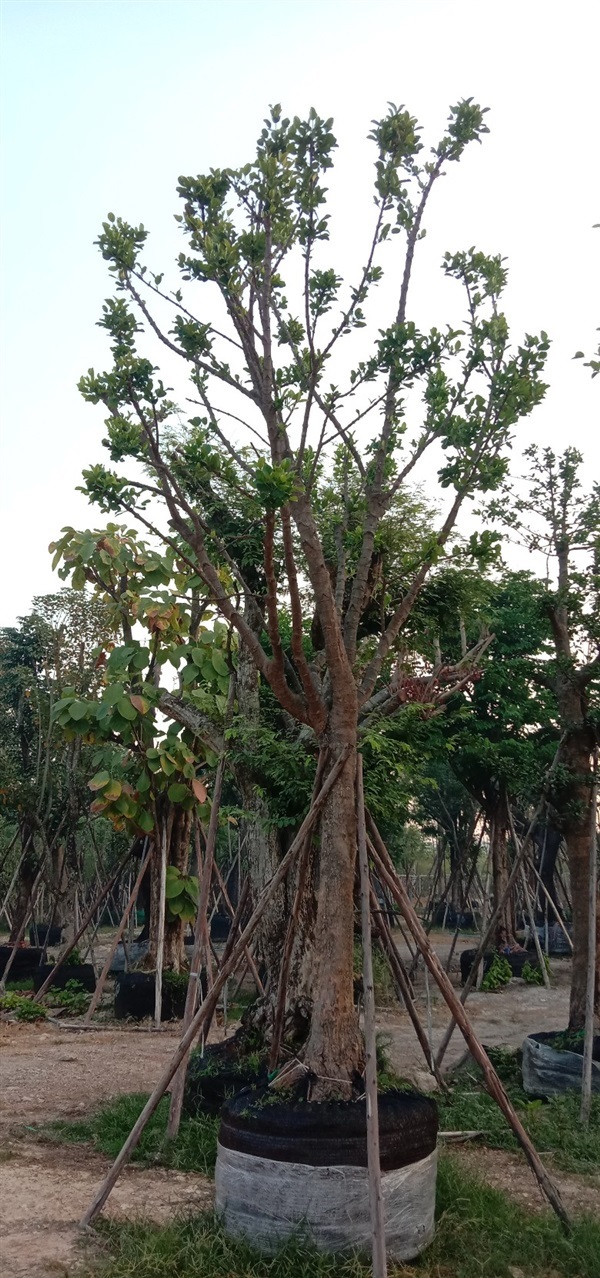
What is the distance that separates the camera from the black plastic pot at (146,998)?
10.9 meters

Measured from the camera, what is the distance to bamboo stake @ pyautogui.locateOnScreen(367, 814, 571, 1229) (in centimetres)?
459

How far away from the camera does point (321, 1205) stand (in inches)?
162

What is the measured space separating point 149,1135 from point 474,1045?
7.79 ft

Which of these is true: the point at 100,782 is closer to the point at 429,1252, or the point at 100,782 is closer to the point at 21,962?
the point at 21,962

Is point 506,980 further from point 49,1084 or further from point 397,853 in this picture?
point 397,853

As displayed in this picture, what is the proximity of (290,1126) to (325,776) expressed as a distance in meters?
1.89

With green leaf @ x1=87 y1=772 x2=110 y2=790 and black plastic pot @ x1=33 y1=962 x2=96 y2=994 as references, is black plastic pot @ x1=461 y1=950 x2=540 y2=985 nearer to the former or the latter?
black plastic pot @ x1=33 y1=962 x2=96 y2=994

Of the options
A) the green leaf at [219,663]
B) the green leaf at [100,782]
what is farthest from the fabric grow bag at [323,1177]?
the green leaf at [100,782]

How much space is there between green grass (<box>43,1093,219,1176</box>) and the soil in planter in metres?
0.14

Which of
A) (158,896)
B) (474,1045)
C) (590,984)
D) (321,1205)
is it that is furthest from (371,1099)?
(158,896)

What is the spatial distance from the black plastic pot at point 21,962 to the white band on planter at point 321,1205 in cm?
1018

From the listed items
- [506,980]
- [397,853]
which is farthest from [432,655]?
[397,853]

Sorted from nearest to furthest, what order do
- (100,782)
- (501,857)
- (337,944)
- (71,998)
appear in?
(337,944) < (100,782) < (71,998) < (501,857)

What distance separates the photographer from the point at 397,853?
25469mm
